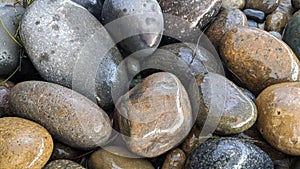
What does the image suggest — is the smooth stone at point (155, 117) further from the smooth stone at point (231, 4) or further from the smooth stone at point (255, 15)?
the smooth stone at point (255, 15)

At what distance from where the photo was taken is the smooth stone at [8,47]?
10.6ft

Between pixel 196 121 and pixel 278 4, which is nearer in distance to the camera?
pixel 196 121

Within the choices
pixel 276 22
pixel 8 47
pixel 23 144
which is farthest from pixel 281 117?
pixel 8 47

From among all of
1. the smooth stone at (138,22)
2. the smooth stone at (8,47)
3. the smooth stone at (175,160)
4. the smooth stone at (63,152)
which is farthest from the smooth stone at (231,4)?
the smooth stone at (63,152)

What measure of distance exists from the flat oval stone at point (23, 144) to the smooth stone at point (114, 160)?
38 cm

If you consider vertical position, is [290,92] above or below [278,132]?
above

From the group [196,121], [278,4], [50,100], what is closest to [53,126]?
[50,100]

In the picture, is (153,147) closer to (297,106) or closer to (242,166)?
(242,166)

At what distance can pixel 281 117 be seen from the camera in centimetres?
297

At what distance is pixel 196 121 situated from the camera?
3.09m

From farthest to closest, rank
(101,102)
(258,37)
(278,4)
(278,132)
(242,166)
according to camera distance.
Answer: (278,4) < (258,37) < (101,102) < (278,132) < (242,166)

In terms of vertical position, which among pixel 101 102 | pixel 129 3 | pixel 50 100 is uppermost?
pixel 129 3

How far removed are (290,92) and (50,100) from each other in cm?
182

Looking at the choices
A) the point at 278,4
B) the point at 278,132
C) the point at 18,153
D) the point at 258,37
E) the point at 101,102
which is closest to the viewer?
the point at 18,153
